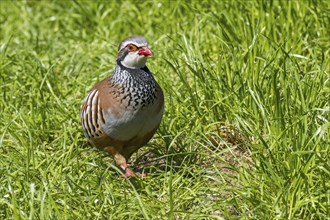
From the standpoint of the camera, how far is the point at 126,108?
4.61 m

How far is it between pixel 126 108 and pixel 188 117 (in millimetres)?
645

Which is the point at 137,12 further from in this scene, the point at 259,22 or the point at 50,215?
the point at 50,215

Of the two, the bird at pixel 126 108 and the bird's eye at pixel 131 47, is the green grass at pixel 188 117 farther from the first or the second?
the bird's eye at pixel 131 47

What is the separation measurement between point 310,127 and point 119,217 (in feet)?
3.37

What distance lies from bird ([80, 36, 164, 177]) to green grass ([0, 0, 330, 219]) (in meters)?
0.14

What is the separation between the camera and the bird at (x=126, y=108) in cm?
460

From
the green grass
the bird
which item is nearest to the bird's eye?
the bird

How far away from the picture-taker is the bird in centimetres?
460

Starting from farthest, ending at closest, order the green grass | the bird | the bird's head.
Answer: the bird's head, the bird, the green grass

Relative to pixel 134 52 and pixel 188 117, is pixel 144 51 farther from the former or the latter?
pixel 188 117

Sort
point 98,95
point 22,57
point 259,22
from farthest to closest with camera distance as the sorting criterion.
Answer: point 22,57, point 259,22, point 98,95

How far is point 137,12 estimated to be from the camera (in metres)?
7.08

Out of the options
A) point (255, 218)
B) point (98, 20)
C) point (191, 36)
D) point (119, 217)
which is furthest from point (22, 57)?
point (255, 218)

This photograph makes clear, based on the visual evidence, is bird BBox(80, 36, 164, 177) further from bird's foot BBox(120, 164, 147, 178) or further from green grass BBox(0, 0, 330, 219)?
green grass BBox(0, 0, 330, 219)
